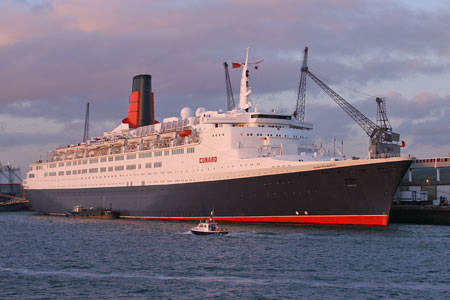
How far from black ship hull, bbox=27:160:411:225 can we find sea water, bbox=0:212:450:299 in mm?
1450

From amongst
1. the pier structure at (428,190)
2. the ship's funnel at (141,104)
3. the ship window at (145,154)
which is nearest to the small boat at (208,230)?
the ship window at (145,154)

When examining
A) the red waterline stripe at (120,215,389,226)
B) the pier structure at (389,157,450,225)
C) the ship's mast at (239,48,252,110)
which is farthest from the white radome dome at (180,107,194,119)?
the pier structure at (389,157,450,225)

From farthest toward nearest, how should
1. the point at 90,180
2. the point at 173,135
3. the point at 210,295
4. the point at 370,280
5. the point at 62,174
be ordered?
the point at 62,174 → the point at 90,180 → the point at 173,135 → the point at 370,280 → the point at 210,295

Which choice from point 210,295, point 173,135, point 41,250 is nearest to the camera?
point 210,295

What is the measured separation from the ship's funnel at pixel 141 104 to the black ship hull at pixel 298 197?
19746 millimetres

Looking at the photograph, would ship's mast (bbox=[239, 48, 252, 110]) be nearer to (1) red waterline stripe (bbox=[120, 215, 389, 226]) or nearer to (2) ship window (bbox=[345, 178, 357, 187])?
(1) red waterline stripe (bbox=[120, 215, 389, 226])

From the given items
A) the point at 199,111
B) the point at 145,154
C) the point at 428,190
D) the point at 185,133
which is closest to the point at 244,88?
the point at 199,111

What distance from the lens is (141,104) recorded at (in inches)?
3068

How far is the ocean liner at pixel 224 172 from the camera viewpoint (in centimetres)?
4556

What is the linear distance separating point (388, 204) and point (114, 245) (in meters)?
21.4

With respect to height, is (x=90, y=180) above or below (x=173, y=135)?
below

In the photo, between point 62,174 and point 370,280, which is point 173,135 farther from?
point 370,280

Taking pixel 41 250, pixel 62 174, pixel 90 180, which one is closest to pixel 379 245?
pixel 41 250

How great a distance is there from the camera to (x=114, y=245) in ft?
134
